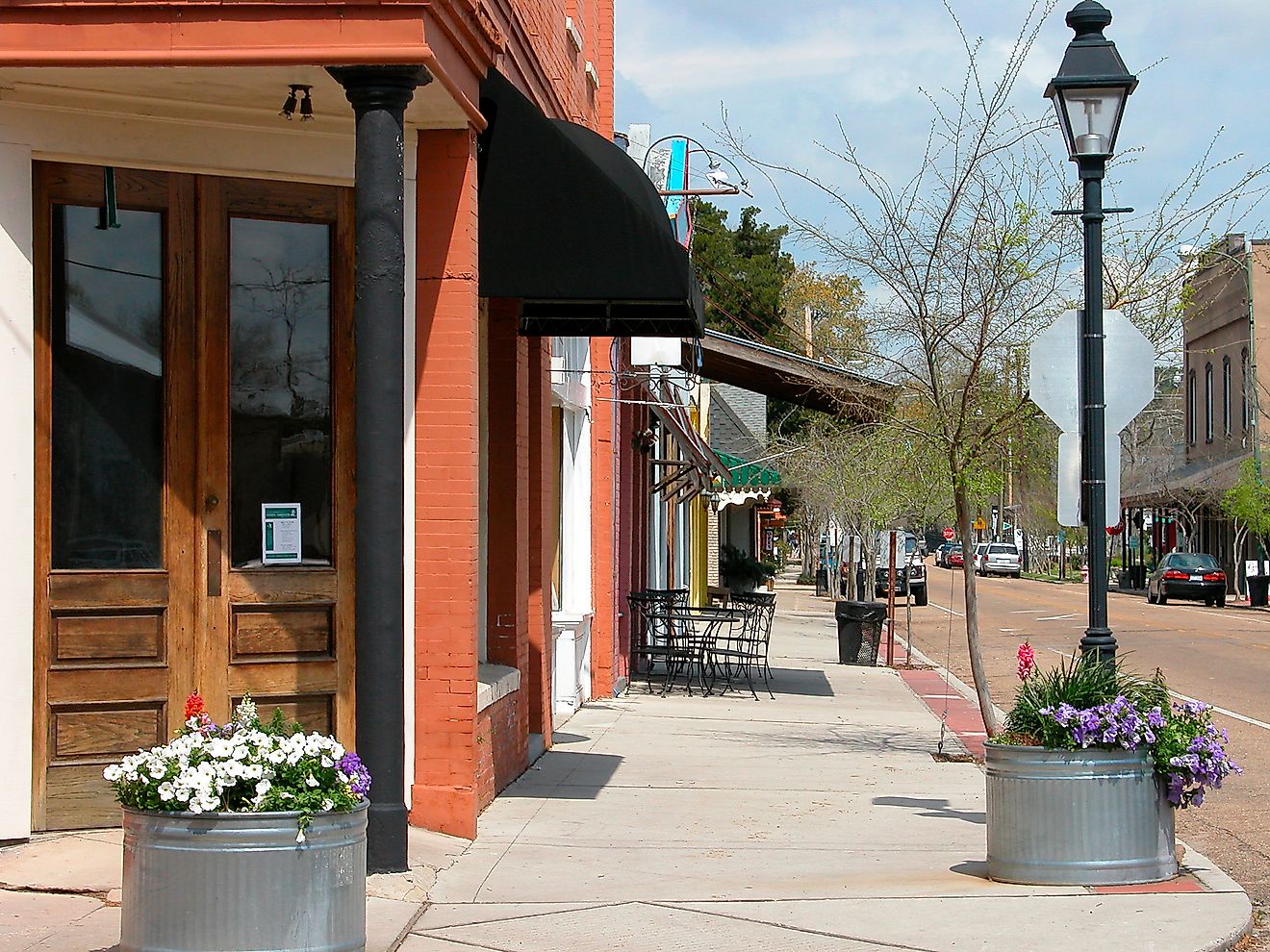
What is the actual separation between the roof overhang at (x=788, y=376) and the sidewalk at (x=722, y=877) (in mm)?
3132

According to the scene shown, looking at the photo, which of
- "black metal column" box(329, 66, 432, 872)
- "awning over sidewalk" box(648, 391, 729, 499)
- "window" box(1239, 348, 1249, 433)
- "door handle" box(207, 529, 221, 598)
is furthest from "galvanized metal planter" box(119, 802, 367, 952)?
"window" box(1239, 348, 1249, 433)

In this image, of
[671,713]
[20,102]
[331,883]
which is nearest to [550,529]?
[671,713]

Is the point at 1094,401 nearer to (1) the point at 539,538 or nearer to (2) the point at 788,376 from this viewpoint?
(1) the point at 539,538

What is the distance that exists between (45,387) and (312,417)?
133 cm

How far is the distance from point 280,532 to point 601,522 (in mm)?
8378

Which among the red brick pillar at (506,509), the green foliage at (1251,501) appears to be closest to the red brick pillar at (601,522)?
the red brick pillar at (506,509)

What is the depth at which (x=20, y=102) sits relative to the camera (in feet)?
24.8

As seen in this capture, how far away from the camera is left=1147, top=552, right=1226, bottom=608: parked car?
45.0 m

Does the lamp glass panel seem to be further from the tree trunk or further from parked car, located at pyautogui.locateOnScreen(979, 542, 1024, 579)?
parked car, located at pyautogui.locateOnScreen(979, 542, 1024, 579)

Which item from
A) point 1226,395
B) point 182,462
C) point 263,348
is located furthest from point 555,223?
point 1226,395

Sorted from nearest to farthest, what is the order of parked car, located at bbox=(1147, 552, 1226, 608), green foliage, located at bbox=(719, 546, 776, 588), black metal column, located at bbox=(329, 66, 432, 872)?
black metal column, located at bbox=(329, 66, 432, 872), green foliage, located at bbox=(719, 546, 776, 588), parked car, located at bbox=(1147, 552, 1226, 608)

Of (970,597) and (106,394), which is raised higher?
(106,394)

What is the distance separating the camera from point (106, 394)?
781 cm

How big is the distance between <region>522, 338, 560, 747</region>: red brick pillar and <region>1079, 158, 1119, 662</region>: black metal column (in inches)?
168
